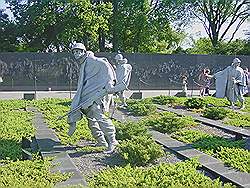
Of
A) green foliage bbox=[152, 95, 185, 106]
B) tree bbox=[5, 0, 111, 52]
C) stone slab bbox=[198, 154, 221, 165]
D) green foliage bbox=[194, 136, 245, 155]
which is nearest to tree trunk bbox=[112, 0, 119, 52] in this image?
tree bbox=[5, 0, 111, 52]

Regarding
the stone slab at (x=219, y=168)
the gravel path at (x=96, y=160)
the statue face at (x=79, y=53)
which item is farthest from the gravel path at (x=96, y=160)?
the statue face at (x=79, y=53)

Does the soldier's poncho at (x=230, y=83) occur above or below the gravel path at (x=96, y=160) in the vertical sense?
above

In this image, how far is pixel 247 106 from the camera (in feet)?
49.3

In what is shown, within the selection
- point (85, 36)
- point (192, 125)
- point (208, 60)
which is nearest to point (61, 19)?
point (85, 36)

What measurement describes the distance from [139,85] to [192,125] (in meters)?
17.5

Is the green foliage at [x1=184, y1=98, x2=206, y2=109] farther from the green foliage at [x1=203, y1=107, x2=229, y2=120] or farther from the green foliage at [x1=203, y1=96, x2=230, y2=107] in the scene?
the green foliage at [x1=203, y1=107, x2=229, y2=120]

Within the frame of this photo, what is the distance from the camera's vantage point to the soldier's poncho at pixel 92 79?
7203mm

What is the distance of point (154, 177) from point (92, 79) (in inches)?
93.5

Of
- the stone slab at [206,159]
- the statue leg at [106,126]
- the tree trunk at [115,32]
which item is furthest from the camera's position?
the tree trunk at [115,32]

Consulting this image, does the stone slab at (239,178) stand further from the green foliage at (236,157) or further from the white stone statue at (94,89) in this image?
the white stone statue at (94,89)

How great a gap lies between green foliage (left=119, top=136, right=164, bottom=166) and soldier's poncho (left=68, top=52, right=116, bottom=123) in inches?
39.7

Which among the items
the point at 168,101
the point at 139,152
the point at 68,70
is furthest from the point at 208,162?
the point at 68,70

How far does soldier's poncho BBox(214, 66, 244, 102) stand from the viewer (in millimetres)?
14477

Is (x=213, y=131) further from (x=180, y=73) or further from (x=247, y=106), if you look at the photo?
(x=180, y=73)
